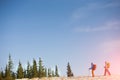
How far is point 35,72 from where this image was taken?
85.4 metres

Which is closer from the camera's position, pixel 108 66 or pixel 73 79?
pixel 108 66

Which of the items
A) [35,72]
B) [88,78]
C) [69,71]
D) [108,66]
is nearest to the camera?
[108,66]

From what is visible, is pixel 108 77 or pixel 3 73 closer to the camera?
pixel 108 77

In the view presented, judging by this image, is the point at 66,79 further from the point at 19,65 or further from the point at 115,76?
the point at 19,65

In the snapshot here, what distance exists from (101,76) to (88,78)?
107 inches

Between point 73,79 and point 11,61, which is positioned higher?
point 11,61

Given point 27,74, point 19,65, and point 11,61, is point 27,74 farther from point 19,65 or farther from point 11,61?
point 11,61

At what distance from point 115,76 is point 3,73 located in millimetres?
37863

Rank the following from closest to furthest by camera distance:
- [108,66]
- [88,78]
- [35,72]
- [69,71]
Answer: [108,66] → [88,78] → [35,72] → [69,71]

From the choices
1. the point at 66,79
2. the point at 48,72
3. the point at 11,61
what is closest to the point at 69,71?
the point at 48,72

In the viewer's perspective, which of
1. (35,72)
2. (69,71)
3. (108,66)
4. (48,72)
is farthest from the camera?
(48,72)

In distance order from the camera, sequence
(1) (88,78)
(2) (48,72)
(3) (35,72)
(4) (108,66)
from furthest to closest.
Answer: (2) (48,72) < (3) (35,72) < (1) (88,78) < (4) (108,66)

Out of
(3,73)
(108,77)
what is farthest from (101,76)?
(3,73)

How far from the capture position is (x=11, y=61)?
3066 inches
